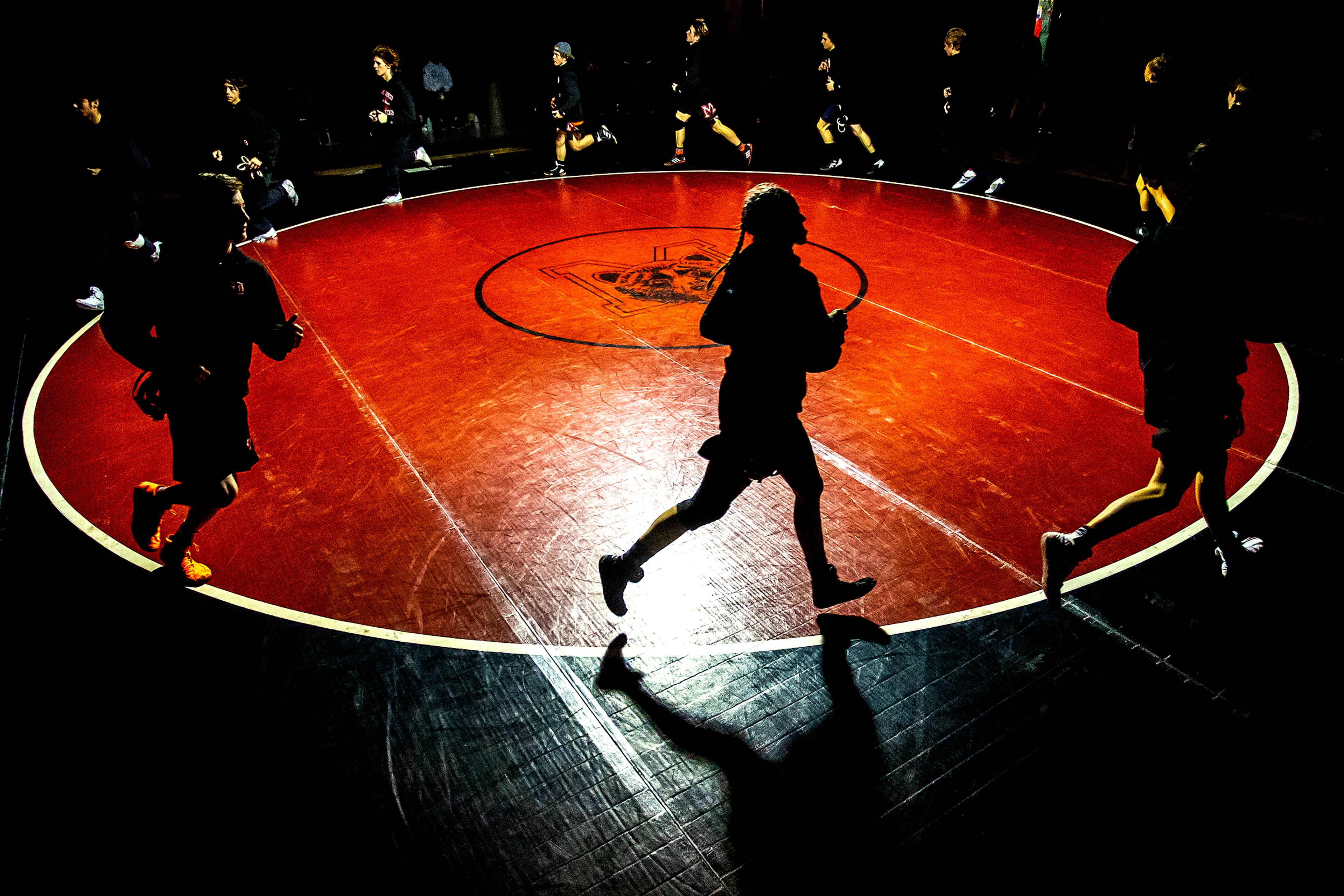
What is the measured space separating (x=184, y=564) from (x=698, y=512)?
7.99 feet

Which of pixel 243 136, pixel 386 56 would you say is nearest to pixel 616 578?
pixel 243 136

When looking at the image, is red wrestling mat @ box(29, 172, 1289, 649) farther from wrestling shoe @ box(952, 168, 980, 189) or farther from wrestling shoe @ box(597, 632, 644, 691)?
wrestling shoe @ box(952, 168, 980, 189)

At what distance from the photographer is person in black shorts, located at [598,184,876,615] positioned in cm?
270

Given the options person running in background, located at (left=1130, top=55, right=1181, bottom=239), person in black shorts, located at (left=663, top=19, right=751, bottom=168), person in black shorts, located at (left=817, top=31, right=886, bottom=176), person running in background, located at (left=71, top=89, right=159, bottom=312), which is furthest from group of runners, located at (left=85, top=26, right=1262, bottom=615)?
person in black shorts, located at (left=663, top=19, right=751, bottom=168)

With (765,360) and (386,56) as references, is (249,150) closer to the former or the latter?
(386,56)

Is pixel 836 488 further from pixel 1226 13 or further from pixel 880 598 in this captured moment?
pixel 1226 13

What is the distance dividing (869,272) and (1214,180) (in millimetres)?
4785

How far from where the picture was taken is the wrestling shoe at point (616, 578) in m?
3.22

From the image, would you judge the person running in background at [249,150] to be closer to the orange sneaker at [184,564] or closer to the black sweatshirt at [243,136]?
the black sweatshirt at [243,136]

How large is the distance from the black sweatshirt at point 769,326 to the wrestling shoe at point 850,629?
3.47 feet

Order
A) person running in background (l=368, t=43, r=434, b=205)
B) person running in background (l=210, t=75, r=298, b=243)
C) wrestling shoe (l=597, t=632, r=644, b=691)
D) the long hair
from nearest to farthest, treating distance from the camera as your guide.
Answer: the long hair, wrestling shoe (l=597, t=632, r=644, b=691), person running in background (l=210, t=75, r=298, b=243), person running in background (l=368, t=43, r=434, b=205)

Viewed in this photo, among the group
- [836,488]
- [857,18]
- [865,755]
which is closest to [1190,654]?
[865,755]

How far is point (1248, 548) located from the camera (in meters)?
3.64

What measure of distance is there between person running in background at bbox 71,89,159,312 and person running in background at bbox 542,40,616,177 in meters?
5.70
